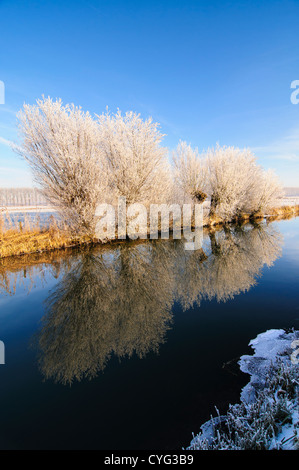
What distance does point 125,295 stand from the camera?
6.30 meters

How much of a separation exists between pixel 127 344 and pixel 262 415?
2.45 m

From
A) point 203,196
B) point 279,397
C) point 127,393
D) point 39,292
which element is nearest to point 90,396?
point 127,393

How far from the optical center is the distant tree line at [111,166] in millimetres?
10625

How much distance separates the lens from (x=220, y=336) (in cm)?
436

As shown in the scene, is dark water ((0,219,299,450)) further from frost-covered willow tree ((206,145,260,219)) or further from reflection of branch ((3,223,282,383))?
frost-covered willow tree ((206,145,260,219))

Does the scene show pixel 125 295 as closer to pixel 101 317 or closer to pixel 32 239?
pixel 101 317

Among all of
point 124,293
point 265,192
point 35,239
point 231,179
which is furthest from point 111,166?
point 265,192

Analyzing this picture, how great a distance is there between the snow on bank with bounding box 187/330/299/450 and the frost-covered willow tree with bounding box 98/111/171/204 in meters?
11.9

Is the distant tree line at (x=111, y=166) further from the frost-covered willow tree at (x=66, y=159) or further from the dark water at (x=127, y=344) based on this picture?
the dark water at (x=127, y=344)

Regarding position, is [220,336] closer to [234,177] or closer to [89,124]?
[89,124]

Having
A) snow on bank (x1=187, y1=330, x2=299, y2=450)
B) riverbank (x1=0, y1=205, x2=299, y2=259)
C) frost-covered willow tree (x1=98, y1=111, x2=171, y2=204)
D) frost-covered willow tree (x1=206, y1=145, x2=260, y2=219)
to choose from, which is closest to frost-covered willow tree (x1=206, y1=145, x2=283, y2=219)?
frost-covered willow tree (x1=206, y1=145, x2=260, y2=219)

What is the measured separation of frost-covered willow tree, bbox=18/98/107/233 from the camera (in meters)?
10.4
